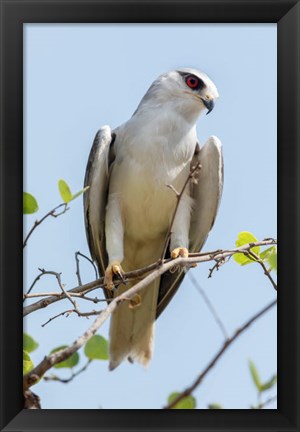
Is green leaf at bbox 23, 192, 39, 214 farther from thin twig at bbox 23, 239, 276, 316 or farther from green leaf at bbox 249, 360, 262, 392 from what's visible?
green leaf at bbox 249, 360, 262, 392

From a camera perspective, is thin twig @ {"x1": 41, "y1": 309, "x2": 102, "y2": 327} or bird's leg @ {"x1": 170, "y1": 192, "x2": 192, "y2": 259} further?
bird's leg @ {"x1": 170, "y1": 192, "x2": 192, "y2": 259}

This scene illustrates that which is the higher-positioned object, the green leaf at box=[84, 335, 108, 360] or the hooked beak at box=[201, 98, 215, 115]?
the hooked beak at box=[201, 98, 215, 115]

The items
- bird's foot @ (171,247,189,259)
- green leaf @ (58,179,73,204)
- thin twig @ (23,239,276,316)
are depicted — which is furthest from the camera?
bird's foot @ (171,247,189,259)

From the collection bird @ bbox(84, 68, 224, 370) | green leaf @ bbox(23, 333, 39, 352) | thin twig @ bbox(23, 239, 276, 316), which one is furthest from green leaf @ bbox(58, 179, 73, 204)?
bird @ bbox(84, 68, 224, 370)

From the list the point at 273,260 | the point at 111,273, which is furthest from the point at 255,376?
the point at 111,273

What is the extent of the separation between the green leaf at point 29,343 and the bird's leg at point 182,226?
47.7 inches

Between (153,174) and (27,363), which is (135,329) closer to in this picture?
(153,174)

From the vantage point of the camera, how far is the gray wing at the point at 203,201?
378 cm

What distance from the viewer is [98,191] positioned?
12.4ft

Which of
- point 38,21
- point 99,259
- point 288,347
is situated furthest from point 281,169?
point 99,259

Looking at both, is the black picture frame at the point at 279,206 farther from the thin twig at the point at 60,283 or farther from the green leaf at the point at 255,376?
the green leaf at the point at 255,376

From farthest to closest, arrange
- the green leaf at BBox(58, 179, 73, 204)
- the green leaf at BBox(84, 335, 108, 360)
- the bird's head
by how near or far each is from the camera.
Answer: the bird's head, the green leaf at BBox(84, 335, 108, 360), the green leaf at BBox(58, 179, 73, 204)

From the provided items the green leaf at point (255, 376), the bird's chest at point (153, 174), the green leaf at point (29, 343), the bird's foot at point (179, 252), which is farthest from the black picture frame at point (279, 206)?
the bird's chest at point (153, 174)

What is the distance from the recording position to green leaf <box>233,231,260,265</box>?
2.94 m
